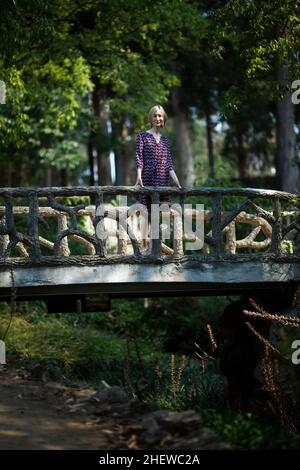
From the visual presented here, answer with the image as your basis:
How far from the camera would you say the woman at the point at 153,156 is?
1146cm

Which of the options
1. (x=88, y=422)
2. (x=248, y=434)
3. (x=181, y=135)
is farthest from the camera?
(x=181, y=135)

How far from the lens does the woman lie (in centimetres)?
1146

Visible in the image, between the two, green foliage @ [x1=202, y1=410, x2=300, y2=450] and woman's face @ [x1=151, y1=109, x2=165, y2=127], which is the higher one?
woman's face @ [x1=151, y1=109, x2=165, y2=127]

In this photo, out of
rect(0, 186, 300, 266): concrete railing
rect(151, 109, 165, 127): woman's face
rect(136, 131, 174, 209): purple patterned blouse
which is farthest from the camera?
rect(136, 131, 174, 209): purple patterned blouse

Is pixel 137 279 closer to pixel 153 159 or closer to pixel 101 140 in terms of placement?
pixel 153 159

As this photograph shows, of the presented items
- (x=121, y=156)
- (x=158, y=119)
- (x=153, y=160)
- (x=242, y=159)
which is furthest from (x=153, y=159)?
(x=242, y=159)

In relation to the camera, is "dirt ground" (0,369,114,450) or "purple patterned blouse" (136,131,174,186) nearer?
"dirt ground" (0,369,114,450)

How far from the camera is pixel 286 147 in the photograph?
901 inches

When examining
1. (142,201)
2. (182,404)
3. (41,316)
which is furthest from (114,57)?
(182,404)

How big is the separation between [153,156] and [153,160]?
0.23ft

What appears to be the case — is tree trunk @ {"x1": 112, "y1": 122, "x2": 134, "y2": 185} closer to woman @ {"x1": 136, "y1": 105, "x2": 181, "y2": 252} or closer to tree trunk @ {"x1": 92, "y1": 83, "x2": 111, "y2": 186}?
tree trunk @ {"x1": 92, "y1": 83, "x2": 111, "y2": 186}

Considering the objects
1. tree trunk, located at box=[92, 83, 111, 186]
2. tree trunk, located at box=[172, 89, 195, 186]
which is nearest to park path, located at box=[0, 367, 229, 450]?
tree trunk, located at box=[92, 83, 111, 186]

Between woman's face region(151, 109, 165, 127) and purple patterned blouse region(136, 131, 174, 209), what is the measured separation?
0.71ft

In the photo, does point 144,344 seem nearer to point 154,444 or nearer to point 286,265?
point 286,265
